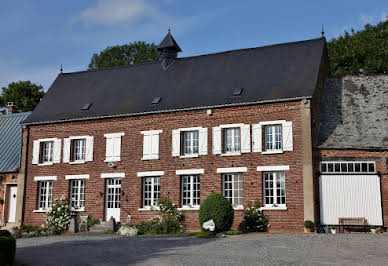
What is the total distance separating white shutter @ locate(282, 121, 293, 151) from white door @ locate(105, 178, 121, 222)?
28.4 feet

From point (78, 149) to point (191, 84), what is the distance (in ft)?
22.8

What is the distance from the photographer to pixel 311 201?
779 inches

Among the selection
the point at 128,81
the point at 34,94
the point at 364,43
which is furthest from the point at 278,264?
the point at 34,94

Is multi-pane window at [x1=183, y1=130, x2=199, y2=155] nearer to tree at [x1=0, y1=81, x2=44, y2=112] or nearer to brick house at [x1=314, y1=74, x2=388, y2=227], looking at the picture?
brick house at [x1=314, y1=74, x2=388, y2=227]

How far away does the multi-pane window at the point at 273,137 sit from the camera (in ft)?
70.1

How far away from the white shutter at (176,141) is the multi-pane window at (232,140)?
7.55ft

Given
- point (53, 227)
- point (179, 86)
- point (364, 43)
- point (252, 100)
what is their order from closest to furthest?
point (252, 100), point (53, 227), point (179, 86), point (364, 43)

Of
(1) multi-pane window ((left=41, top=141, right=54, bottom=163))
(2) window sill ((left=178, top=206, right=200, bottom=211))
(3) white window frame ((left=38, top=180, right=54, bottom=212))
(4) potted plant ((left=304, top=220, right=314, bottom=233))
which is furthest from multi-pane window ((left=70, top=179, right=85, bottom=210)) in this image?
(4) potted plant ((left=304, top=220, right=314, bottom=233))

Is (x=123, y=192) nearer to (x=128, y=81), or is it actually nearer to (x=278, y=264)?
(x=128, y=81)

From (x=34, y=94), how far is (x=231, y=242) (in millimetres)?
28775

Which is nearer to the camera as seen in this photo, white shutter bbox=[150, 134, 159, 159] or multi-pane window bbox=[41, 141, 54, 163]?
white shutter bbox=[150, 134, 159, 159]

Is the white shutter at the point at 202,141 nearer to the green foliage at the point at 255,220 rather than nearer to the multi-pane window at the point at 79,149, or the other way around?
the green foliage at the point at 255,220

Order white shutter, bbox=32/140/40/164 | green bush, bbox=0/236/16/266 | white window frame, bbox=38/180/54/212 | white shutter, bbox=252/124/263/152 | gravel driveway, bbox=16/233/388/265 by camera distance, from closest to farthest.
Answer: green bush, bbox=0/236/16/266, gravel driveway, bbox=16/233/388/265, white shutter, bbox=252/124/263/152, white window frame, bbox=38/180/54/212, white shutter, bbox=32/140/40/164

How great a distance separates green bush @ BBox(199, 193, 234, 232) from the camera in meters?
19.4
